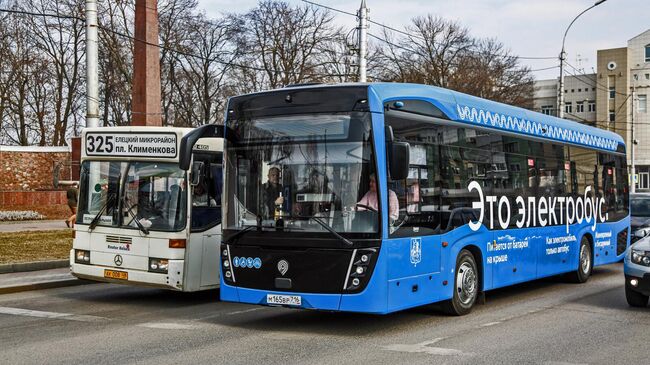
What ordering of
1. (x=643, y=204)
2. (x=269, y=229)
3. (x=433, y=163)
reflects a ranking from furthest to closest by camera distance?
(x=643, y=204) → (x=433, y=163) → (x=269, y=229)

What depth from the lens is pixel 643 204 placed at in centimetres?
2261

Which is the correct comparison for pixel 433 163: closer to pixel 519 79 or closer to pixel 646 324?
pixel 646 324

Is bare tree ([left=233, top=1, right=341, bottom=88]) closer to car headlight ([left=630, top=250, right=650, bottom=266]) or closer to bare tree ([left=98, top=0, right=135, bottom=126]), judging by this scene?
bare tree ([left=98, top=0, right=135, bottom=126])

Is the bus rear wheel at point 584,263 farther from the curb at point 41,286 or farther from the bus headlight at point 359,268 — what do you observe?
the curb at point 41,286

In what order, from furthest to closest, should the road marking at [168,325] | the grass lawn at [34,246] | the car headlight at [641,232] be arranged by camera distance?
the car headlight at [641,232], the grass lawn at [34,246], the road marking at [168,325]

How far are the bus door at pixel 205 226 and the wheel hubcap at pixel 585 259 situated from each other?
→ 281 inches

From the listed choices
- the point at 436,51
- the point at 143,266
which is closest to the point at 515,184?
the point at 143,266

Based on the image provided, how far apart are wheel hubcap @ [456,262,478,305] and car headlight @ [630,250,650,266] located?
233cm

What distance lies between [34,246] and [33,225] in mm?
9857

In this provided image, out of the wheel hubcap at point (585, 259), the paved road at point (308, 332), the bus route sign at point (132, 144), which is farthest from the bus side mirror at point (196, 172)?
the wheel hubcap at point (585, 259)

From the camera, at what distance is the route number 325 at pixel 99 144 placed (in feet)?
41.3

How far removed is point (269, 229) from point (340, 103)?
1.67 m

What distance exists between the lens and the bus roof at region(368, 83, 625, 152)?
10.1 metres

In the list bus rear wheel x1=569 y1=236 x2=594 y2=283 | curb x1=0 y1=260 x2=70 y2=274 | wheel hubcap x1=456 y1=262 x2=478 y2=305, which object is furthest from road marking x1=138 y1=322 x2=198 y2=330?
bus rear wheel x1=569 y1=236 x2=594 y2=283
